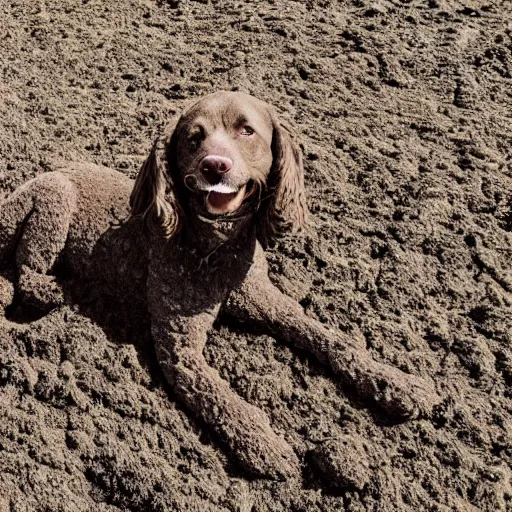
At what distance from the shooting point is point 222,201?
2.02 meters

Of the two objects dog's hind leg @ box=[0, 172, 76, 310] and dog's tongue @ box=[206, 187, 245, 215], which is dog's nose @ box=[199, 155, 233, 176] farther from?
dog's hind leg @ box=[0, 172, 76, 310]

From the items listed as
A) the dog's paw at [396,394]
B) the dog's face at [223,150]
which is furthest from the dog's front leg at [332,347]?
the dog's face at [223,150]

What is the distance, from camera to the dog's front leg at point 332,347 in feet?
7.52

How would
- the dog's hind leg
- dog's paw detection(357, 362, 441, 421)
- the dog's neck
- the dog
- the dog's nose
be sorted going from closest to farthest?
the dog's nose
the dog
the dog's neck
dog's paw detection(357, 362, 441, 421)
the dog's hind leg

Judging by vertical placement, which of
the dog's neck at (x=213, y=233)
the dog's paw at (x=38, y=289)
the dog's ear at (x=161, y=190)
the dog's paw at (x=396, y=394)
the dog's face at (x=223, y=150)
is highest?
the dog's face at (x=223, y=150)

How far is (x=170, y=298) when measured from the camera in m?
2.29

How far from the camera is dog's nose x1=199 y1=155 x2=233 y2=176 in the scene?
6.37 feet

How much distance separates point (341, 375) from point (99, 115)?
1361 millimetres

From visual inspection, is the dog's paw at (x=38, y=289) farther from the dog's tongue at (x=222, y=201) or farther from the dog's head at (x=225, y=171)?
the dog's tongue at (x=222, y=201)

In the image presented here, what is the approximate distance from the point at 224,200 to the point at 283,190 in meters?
0.16

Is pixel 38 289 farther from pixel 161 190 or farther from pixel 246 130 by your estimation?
pixel 246 130

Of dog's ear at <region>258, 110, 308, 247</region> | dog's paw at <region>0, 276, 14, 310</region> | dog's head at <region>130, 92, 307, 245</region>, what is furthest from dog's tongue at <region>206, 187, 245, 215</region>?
dog's paw at <region>0, 276, 14, 310</region>

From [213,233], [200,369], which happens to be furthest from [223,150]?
[200,369]

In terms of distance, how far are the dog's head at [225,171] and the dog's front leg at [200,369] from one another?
0.24 meters
